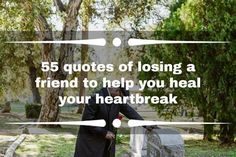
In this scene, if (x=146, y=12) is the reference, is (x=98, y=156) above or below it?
below

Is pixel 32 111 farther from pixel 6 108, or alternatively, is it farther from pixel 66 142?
pixel 66 142

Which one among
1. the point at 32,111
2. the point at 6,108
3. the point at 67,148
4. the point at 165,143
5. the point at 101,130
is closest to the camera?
the point at 101,130

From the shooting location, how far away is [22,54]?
9445mm

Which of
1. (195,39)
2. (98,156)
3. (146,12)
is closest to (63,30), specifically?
(146,12)

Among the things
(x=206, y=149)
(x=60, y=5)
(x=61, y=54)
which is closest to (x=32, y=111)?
(x=61, y=54)

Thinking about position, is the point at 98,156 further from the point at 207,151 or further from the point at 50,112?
the point at 50,112

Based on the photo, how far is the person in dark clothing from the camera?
136 inches

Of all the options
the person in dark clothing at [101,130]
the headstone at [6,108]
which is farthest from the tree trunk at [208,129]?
the headstone at [6,108]

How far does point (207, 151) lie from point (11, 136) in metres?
3.50

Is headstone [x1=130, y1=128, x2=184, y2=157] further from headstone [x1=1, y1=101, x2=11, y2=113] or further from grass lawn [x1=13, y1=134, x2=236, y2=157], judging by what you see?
headstone [x1=1, y1=101, x2=11, y2=113]

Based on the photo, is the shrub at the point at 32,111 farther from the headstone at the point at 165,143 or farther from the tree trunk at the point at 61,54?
the headstone at the point at 165,143

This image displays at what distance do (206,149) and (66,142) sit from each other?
2225mm

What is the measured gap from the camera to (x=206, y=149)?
6.12m

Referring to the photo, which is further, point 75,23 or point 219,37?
point 75,23
